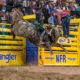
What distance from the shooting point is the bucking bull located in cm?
980

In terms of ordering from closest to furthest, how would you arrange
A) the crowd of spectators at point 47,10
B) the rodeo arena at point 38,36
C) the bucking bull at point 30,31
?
the bucking bull at point 30,31 → the rodeo arena at point 38,36 → the crowd of spectators at point 47,10

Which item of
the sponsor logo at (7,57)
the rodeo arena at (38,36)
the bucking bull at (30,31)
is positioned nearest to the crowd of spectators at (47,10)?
the rodeo arena at (38,36)

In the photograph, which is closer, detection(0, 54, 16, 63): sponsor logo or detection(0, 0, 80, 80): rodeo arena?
detection(0, 0, 80, 80): rodeo arena

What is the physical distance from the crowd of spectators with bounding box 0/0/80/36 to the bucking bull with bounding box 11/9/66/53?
418mm

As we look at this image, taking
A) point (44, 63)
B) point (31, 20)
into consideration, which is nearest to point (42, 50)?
point (44, 63)

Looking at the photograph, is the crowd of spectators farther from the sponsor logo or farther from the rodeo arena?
the sponsor logo

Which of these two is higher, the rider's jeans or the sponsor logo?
the rider's jeans

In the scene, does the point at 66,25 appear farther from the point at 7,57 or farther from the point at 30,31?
the point at 7,57

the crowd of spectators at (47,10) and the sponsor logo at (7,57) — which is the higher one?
the crowd of spectators at (47,10)

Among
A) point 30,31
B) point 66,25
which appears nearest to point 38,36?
point 30,31

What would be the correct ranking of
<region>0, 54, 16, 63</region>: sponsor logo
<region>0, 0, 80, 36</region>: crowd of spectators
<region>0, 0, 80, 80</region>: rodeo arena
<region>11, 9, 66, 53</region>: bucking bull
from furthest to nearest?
1. <region>0, 0, 80, 36</region>: crowd of spectators
2. <region>0, 54, 16, 63</region>: sponsor logo
3. <region>0, 0, 80, 80</region>: rodeo arena
4. <region>11, 9, 66, 53</region>: bucking bull

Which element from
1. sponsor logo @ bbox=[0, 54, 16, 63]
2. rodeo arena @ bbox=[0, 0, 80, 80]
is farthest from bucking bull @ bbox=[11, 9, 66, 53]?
sponsor logo @ bbox=[0, 54, 16, 63]

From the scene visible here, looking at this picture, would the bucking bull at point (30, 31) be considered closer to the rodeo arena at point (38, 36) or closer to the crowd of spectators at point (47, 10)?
the rodeo arena at point (38, 36)

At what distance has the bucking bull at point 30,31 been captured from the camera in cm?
980
